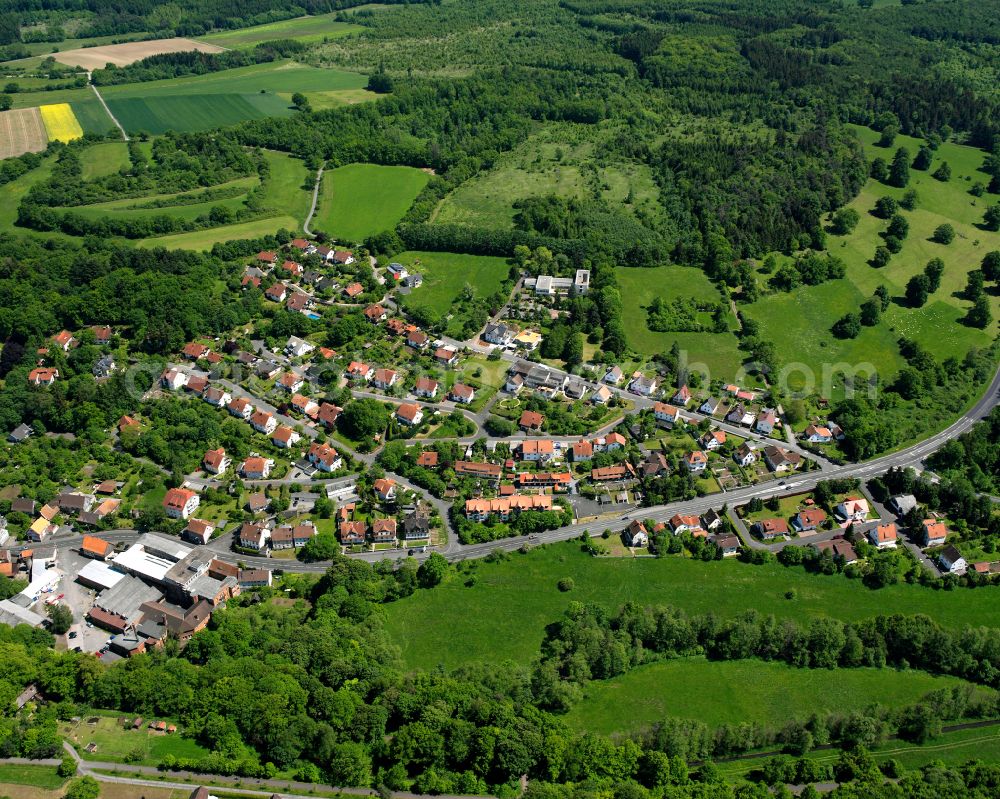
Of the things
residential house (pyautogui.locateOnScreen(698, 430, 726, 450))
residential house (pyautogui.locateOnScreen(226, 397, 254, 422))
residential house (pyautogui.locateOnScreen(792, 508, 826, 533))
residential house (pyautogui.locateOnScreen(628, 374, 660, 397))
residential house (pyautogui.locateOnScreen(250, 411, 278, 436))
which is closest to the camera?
residential house (pyautogui.locateOnScreen(792, 508, 826, 533))

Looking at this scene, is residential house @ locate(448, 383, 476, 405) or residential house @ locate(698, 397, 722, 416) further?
residential house @ locate(448, 383, 476, 405)

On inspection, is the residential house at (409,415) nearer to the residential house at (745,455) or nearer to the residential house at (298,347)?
the residential house at (298,347)

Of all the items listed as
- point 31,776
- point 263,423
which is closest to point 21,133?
point 263,423

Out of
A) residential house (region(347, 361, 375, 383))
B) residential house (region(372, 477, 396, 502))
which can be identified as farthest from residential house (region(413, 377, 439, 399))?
residential house (region(372, 477, 396, 502))

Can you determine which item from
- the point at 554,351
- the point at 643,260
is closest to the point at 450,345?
the point at 554,351

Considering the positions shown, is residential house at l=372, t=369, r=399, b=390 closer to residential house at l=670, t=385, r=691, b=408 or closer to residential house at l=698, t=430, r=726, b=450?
residential house at l=670, t=385, r=691, b=408

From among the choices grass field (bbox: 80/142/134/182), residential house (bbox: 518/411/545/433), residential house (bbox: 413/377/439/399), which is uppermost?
grass field (bbox: 80/142/134/182)
